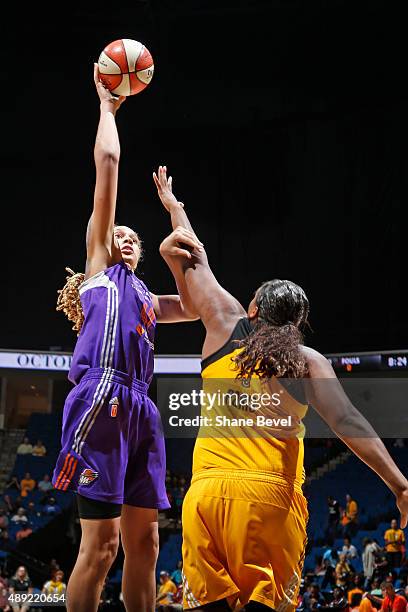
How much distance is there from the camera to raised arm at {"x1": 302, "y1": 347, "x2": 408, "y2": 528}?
2785 millimetres

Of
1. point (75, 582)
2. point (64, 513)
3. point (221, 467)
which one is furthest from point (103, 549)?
point (64, 513)

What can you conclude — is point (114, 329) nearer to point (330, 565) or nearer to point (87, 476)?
point (87, 476)

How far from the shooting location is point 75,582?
3.28m

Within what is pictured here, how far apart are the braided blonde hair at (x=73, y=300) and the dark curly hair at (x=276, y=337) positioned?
55.3 inches

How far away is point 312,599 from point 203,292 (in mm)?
8174

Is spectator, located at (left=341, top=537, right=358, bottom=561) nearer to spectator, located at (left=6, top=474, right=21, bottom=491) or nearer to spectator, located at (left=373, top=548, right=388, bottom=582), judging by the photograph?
spectator, located at (left=373, top=548, right=388, bottom=582)

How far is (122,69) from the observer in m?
4.17

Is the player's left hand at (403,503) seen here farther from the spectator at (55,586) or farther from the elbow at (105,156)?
the spectator at (55,586)

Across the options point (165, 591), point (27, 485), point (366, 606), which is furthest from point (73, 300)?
point (27, 485)

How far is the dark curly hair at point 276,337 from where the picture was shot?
9.50 ft

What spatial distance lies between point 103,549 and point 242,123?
15.3m

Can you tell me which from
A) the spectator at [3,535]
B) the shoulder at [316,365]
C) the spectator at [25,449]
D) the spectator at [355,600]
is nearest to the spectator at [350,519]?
the spectator at [355,600]

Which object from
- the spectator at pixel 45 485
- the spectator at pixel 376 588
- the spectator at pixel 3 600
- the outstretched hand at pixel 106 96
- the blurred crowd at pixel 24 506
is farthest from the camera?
the spectator at pixel 45 485

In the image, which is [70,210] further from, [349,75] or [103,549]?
[103,549]
